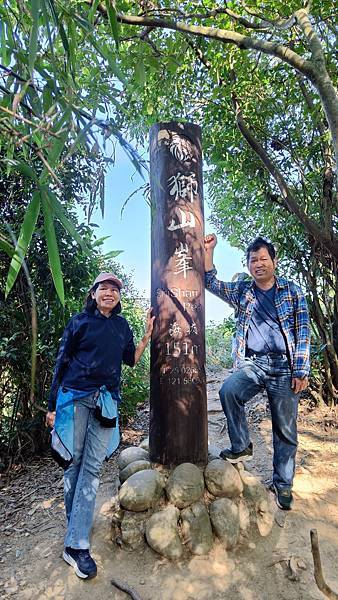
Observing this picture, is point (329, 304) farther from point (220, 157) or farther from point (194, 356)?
point (194, 356)

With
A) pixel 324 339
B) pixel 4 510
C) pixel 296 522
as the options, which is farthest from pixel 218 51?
pixel 4 510

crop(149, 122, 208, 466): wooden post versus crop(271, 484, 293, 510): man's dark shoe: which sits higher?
crop(149, 122, 208, 466): wooden post

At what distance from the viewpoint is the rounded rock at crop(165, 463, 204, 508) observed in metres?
2.61

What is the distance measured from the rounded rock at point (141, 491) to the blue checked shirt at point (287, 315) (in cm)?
100

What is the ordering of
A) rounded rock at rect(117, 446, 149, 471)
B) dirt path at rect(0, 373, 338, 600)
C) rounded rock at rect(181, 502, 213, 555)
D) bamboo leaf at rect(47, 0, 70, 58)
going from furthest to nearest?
rounded rock at rect(117, 446, 149, 471) → rounded rock at rect(181, 502, 213, 555) → dirt path at rect(0, 373, 338, 600) → bamboo leaf at rect(47, 0, 70, 58)

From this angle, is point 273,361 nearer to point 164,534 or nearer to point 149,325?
point 149,325

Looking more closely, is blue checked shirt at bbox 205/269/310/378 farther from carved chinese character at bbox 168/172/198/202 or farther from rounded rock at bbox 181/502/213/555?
rounded rock at bbox 181/502/213/555

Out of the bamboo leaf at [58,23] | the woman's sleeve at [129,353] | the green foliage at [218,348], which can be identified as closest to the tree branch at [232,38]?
the bamboo leaf at [58,23]

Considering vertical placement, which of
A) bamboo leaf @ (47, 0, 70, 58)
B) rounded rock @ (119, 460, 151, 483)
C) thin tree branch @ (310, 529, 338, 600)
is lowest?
rounded rock @ (119, 460, 151, 483)

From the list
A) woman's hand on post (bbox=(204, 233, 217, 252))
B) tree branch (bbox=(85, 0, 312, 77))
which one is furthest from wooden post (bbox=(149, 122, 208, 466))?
tree branch (bbox=(85, 0, 312, 77))

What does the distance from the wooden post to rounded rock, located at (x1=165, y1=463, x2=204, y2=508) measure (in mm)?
118

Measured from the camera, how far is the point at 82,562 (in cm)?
229

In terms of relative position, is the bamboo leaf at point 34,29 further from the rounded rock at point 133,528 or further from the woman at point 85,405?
the rounded rock at point 133,528

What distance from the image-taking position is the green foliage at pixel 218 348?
1039 cm
